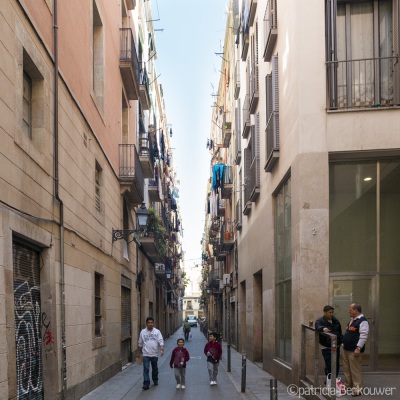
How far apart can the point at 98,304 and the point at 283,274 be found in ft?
15.7

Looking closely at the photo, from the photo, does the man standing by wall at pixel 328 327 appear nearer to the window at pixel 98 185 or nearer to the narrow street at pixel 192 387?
the narrow street at pixel 192 387

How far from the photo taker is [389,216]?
12.4m

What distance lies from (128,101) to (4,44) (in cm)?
1471

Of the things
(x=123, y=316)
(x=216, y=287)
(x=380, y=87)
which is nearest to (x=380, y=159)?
(x=380, y=87)

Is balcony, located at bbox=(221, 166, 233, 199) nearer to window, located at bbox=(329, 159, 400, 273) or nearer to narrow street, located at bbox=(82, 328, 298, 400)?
narrow street, located at bbox=(82, 328, 298, 400)

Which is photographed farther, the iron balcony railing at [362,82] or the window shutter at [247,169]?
the window shutter at [247,169]

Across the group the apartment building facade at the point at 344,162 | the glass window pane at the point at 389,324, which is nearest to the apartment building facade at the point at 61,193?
the apartment building facade at the point at 344,162

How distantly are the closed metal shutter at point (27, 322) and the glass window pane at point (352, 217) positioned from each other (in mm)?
5826

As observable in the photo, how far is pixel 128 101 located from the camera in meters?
22.8

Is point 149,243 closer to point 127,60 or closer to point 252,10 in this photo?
point 127,60

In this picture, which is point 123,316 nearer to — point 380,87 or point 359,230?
point 359,230

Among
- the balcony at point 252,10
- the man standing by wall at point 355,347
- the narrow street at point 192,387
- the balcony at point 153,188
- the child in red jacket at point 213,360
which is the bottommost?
the narrow street at point 192,387

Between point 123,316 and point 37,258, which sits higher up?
point 37,258

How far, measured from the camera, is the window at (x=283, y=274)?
14227 millimetres
